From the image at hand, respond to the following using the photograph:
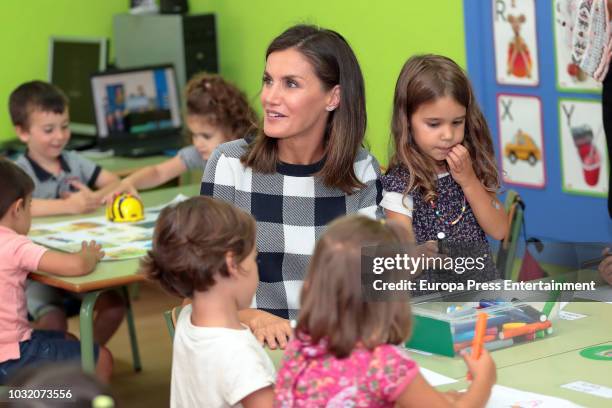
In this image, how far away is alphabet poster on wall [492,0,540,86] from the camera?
4.14 m

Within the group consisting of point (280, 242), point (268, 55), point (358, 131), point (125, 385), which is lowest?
point (125, 385)

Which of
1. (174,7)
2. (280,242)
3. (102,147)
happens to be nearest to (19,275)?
(280,242)

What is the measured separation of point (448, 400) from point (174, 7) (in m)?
4.36

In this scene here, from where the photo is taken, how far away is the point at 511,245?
265 cm

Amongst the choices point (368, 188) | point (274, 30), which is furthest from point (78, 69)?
point (368, 188)

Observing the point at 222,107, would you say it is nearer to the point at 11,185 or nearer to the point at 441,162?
the point at 11,185

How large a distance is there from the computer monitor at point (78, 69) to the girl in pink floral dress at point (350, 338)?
3.91 meters

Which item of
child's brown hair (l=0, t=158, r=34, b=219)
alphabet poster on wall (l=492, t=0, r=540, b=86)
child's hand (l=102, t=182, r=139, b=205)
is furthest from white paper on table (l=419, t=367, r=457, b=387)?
alphabet poster on wall (l=492, t=0, r=540, b=86)

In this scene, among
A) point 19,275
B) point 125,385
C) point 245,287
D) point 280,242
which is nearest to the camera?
point 245,287

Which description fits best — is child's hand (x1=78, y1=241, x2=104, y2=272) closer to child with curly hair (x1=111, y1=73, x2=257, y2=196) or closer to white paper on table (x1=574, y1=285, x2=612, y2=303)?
child with curly hair (x1=111, y1=73, x2=257, y2=196)

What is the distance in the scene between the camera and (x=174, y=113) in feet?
17.7

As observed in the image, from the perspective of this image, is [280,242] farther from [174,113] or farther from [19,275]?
[174,113]

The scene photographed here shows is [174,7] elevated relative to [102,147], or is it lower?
elevated

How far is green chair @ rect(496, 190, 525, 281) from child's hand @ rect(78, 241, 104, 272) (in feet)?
3.96
